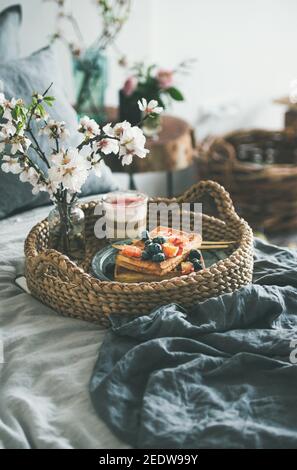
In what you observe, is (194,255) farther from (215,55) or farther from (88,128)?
(215,55)

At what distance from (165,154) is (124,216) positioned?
2.86 feet

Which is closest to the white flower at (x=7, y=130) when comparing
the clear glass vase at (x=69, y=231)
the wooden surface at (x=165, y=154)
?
the clear glass vase at (x=69, y=231)

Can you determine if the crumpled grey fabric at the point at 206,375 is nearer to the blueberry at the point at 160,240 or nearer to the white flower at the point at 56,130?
the blueberry at the point at 160,240

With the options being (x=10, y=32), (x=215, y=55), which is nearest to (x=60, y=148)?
(x=10, y=32)

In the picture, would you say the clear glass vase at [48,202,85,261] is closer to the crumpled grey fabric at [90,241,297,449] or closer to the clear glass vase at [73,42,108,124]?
the crumpled grey fabric at [90,241,297,449]

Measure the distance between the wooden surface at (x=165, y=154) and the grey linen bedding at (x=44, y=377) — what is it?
104 centimetres

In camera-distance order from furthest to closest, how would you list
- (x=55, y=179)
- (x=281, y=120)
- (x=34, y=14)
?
(x=281, y=120)
(x=34, y=14)
(x=55, y=179)

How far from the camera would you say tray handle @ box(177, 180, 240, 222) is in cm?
157

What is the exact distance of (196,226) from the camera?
A: 5.34ft

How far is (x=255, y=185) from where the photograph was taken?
2.70 metres
